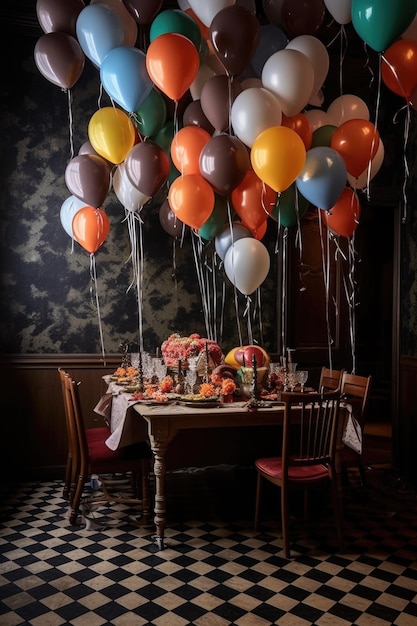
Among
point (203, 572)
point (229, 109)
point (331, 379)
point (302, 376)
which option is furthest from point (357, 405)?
point (229, 109)

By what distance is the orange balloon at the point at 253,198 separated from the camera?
11.2 ft

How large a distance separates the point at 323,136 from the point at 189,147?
0.79m

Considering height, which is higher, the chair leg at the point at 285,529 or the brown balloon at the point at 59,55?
the brown balloon at the point at 59,55

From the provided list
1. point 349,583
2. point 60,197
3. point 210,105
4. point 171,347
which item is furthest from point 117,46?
point 349,583

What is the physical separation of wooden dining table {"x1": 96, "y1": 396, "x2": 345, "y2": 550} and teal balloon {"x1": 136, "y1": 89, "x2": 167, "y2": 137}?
5.50 feet

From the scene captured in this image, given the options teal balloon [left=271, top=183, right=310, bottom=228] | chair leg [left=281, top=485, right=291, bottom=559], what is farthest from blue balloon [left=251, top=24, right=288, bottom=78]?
chair leg [left=281, top=485, right=291, bottom=559]

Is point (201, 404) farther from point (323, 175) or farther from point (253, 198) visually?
point (323, 175)

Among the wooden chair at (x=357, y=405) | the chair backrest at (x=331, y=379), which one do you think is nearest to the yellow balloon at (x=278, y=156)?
the wooden chair at (x=357, y=405)

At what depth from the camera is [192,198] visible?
3213 mm

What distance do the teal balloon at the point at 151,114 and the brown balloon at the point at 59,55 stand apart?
43cm

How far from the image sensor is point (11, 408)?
4.49 m

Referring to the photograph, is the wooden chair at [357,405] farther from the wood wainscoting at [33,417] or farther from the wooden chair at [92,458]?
the wood wainscoting at [33,417]

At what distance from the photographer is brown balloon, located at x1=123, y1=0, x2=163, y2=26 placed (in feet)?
10.5

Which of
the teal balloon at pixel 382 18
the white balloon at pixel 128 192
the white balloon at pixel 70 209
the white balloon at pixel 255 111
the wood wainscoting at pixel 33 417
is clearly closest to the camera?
the teal balloon at pixel 382 18
